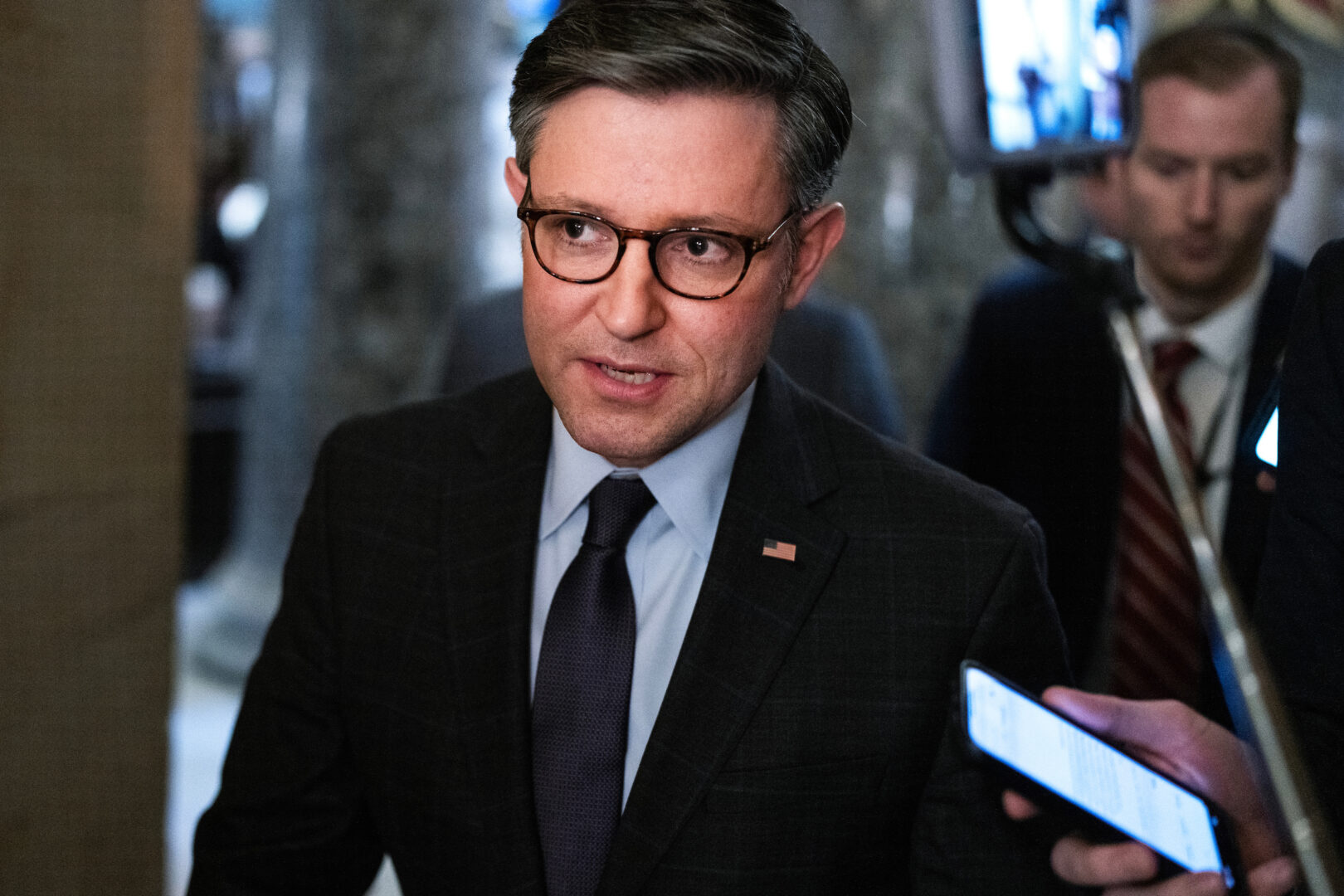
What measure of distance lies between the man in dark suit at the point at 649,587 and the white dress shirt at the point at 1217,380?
29 centimetres

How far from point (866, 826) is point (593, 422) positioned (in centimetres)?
46

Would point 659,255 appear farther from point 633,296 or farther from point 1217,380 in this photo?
point 1217,380

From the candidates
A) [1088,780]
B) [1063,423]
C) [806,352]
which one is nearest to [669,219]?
[1088,780]

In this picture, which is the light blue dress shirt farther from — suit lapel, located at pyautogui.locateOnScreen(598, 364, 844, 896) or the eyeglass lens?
the eyeglass lens

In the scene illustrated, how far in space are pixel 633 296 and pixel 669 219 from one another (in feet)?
0.23

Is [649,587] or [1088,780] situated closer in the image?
[1088,780]

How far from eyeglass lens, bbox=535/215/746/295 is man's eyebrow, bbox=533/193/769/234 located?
1 cm

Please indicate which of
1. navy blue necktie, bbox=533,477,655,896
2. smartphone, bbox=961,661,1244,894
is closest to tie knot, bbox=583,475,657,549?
navy blue necktie, bbox=533,477,655,896

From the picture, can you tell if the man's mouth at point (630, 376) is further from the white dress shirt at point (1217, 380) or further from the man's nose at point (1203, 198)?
the man's nose at point (1203, 198)

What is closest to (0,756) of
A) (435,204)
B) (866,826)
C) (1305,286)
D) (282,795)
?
(282,795)

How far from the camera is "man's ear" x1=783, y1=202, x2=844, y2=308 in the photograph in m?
1.11

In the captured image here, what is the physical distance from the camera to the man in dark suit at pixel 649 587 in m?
1.03

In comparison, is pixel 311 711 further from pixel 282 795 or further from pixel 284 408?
pixel 284 408

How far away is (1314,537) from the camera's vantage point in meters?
1.01
